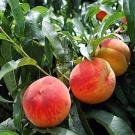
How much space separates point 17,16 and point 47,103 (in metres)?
0.32

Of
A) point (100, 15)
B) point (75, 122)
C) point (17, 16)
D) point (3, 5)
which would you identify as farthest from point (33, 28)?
point (100, 15)

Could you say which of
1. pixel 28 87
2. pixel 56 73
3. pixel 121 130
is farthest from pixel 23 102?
pixel 121 130

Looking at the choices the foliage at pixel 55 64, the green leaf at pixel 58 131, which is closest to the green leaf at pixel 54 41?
the foliage at pixel 55 64

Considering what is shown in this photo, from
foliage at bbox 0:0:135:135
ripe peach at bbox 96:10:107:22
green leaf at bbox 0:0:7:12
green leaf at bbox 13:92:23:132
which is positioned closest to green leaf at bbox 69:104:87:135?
foliage at bbox 0:0:135:135

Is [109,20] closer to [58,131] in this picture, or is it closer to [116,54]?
[116,54]

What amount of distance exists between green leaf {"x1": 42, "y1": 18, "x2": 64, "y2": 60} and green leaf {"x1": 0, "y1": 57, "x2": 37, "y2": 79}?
0.07 meters

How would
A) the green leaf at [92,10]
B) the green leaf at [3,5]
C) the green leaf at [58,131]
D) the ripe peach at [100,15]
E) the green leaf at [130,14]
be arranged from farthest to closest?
1. the ripe peach at [100,15]
2. the green leaf at [92,10]
3. the green leaf at [3,5]
4. the green leaf at [130,14]
5. the green leaf at [58,131]

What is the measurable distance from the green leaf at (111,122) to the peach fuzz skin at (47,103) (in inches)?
3.4

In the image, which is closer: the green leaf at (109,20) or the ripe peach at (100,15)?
the green leaf at (109,20)

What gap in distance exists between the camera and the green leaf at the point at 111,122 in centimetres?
102

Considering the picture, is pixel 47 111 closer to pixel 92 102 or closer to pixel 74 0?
pixel 92 102

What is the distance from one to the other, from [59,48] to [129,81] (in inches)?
9.1

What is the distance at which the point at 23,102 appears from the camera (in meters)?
1.06

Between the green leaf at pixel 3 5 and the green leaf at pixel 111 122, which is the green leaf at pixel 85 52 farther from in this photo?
the green leaf at pixel 3 5
